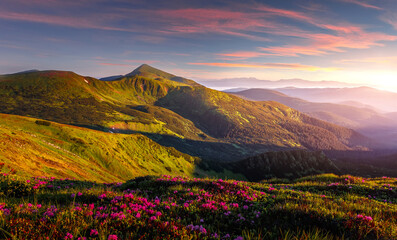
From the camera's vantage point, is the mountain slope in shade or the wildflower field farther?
the mountain slope in shade

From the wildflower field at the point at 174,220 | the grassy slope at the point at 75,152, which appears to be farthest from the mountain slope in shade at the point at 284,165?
the wildflower field at the point at 174,220

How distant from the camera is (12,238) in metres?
3.58

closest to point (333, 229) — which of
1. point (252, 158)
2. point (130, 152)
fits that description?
point (130, 152)

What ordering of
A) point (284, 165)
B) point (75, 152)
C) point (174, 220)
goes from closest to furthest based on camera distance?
point (174, 220), point (75, 152), point (284, 165)

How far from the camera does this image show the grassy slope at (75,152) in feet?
96.6

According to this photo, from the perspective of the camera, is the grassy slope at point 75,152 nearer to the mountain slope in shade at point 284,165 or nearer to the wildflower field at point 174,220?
the wildflower field at point 174,220

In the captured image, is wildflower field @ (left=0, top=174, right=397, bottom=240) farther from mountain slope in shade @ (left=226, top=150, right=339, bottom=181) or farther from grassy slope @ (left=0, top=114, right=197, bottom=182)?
mountain slope in shade @ (left=226, top=150, right=339, bottom=181)

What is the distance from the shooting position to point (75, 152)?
5338cm

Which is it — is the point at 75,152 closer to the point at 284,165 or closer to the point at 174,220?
the point at 174,220

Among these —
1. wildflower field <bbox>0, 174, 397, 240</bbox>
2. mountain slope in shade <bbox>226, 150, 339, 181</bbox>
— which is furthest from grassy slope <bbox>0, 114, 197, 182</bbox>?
mountain slope in shade <bbox>226, 150, 339, 181</bbox>

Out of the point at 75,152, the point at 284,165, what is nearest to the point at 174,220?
the point at 75,152

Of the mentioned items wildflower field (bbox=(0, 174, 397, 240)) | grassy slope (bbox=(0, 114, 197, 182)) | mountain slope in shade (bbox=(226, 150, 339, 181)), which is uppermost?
wildflower field (bbox=(0, 174, 397, 240))

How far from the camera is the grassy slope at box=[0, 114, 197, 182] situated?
96.6 feet

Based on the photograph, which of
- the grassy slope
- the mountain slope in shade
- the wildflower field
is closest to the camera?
the wildflower field
